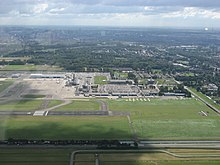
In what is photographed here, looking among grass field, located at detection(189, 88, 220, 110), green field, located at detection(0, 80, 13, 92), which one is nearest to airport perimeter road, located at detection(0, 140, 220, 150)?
grass field, located at detection(189, 88, 220, 110)

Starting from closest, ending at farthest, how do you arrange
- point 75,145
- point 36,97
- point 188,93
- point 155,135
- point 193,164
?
point 193,164
point 75,145
point 155,135
point 36,97
point 188,93

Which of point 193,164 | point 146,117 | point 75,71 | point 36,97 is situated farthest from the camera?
A: point 75,71

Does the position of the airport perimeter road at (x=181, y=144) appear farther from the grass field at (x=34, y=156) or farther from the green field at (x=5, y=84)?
the green field at (x=5, y=84)

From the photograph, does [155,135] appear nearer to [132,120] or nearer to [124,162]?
[132,120]

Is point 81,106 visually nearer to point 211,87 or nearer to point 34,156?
point 34,156

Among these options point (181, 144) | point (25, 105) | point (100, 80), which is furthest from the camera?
point (100, 80)

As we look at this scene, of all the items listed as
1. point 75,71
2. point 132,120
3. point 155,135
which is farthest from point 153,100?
point 75,71

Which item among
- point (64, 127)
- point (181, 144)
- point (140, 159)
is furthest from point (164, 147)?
point (64, 127)
